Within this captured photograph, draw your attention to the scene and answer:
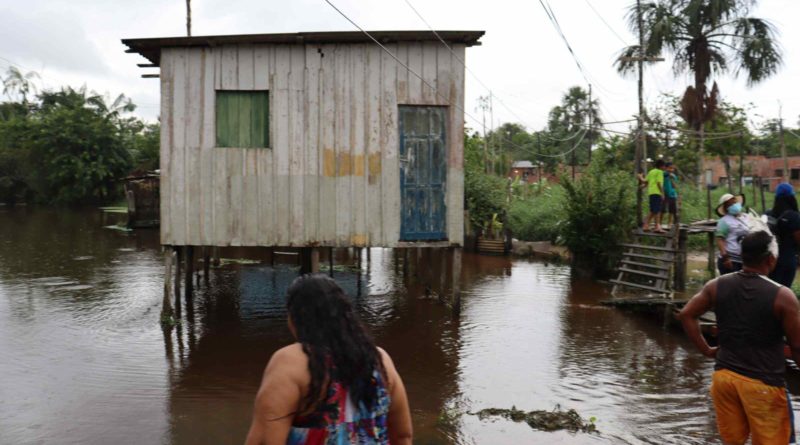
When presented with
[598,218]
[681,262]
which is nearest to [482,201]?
[598,218]

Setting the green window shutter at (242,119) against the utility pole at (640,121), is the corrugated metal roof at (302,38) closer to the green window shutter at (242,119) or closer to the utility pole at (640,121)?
the green window shutter at (242,119)

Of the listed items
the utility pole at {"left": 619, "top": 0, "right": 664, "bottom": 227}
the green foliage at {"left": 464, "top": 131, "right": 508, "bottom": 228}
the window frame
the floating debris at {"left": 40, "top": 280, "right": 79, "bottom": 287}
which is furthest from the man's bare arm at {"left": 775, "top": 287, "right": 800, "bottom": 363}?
the green foliage at {"left": 464, "top": 131, "right": 508, "bottom": 228}

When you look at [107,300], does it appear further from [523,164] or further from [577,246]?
[523,164]

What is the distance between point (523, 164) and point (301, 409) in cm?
6310

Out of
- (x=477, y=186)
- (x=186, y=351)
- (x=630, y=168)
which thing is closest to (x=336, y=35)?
(x=186, y=351)

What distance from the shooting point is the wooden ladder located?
1323cm

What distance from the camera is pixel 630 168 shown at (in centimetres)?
2873

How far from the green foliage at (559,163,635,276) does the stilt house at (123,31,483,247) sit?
612 cm

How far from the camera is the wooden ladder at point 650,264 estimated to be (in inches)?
521

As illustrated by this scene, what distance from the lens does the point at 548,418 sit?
24.0 feet

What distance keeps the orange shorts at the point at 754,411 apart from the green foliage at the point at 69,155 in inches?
1714

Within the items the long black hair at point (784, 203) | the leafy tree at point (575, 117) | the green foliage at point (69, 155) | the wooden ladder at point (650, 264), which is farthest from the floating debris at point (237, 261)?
the leafy tree at point (575, 117)

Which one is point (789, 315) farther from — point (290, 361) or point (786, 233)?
point (786, 233)

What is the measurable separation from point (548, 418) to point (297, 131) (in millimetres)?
6818
